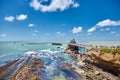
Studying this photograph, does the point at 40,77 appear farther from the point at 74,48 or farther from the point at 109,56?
the point at 74,48

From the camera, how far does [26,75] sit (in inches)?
1287

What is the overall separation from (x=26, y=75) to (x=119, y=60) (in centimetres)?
2088

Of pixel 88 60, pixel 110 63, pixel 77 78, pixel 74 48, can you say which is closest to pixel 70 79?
pixel 77 78

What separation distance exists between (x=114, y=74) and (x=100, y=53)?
6305 millimetres

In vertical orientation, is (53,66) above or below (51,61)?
below

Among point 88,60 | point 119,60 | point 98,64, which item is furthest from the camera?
point 88,60

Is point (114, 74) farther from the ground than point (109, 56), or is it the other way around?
point (109, 56)

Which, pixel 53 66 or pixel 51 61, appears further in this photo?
pixel 51 61

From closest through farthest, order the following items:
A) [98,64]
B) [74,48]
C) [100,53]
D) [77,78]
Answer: [77,78]
[100,53]
[98,64]
[74,48]

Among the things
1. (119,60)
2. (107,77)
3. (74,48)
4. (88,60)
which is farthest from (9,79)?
(74,48)

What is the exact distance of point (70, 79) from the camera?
30.6m

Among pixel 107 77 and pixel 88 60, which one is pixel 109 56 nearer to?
pixel 107 77

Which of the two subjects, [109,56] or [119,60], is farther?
[109,56]

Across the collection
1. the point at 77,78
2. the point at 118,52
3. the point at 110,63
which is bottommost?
the point at 77,78
